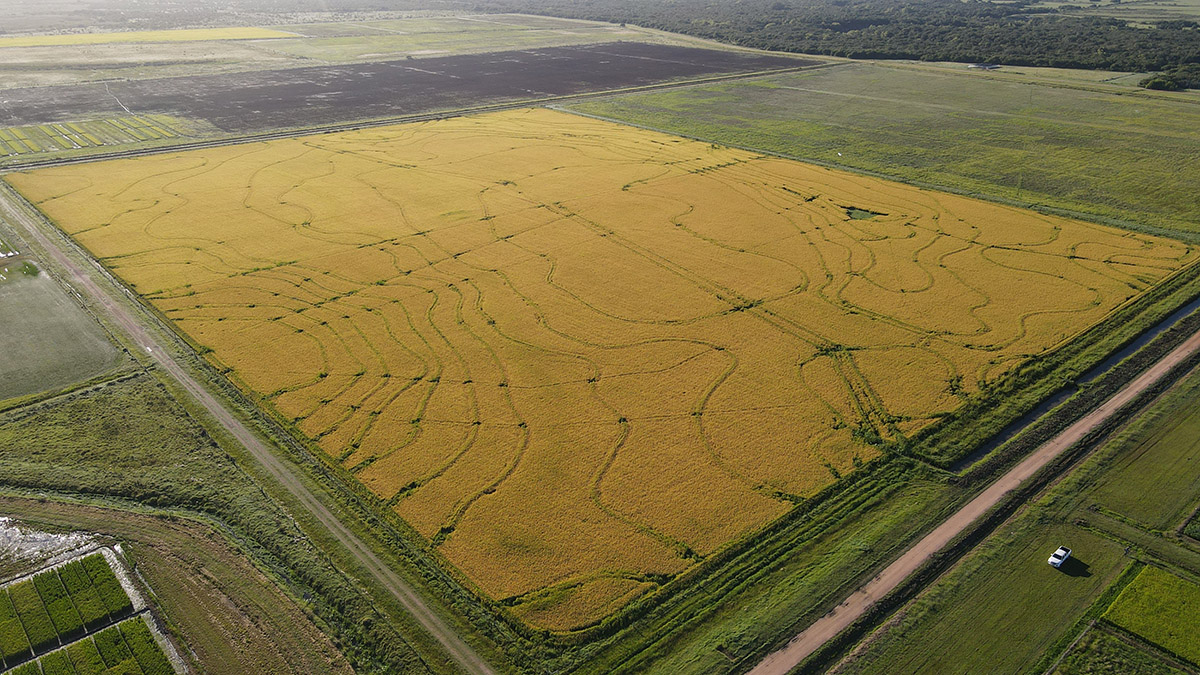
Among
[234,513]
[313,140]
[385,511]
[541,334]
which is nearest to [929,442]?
[541,334]

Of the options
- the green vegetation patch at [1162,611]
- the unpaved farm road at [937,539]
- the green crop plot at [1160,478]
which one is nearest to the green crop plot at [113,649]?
the unpaved farm road at [937,539]

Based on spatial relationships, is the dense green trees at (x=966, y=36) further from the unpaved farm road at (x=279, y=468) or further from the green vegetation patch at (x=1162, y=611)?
the unpaved farm road at (x=279, y=468)

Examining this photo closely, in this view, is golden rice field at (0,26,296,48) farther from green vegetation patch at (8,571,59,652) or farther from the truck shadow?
the truck shadow

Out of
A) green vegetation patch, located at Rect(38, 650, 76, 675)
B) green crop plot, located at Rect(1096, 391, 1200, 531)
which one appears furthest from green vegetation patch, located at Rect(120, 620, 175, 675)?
green crop plot, located at Rect(1096, 391, 1200, 531)

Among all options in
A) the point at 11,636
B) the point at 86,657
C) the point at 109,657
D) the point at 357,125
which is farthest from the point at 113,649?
the point at 357,125

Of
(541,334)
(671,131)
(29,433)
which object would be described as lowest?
(29,433)

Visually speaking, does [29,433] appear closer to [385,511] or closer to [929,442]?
[385,511]
